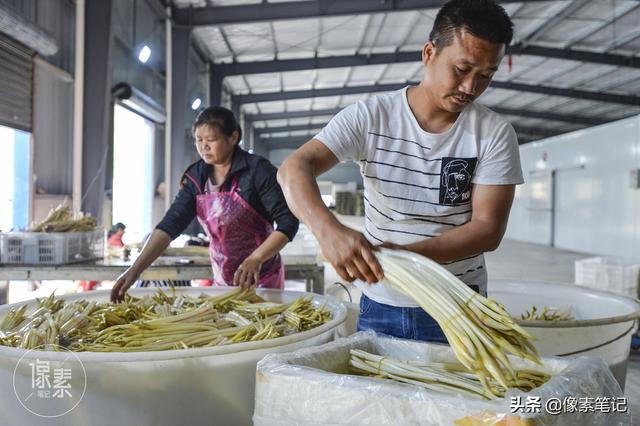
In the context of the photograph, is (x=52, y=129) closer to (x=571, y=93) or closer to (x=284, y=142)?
(x=571, y=93)

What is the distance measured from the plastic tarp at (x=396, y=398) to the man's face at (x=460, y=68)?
0.73 meters

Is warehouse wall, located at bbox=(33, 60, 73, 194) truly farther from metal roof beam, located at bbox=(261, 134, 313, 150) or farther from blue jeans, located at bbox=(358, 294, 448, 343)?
metal roof beam, located at bbox=(261, 134, 313, 150)

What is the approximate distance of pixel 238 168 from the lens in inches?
101

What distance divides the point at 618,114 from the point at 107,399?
22.7 m

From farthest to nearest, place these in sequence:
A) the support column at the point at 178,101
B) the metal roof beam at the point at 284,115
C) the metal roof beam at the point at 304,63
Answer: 1. the metal roof beam at the point at 284,115
2. the metal roof beam at the point at 304,63
3. the support column at the point at 178,101

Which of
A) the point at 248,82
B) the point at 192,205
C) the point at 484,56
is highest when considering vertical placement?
the point at 248,82

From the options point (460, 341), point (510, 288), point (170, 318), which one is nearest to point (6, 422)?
point (170, 318)

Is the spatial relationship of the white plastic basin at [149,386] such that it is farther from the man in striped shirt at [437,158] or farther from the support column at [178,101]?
the support column at [178,101]

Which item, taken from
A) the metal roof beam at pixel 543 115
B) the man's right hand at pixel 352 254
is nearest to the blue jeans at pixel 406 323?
the man's right hand at pixel 352 254

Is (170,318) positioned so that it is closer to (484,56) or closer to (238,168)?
(238,168)

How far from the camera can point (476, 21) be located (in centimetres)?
138

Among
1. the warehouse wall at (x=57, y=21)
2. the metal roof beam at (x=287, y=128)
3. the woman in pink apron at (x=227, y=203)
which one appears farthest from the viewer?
the metal roof beam at (x=287, y=128)

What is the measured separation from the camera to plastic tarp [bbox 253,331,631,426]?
907 mm

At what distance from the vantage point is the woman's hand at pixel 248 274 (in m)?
2.17
